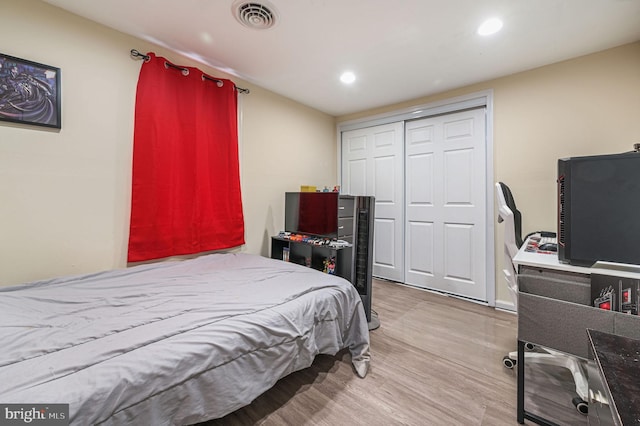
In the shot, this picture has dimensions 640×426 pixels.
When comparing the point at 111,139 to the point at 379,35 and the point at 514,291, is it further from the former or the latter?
the point at 514,291

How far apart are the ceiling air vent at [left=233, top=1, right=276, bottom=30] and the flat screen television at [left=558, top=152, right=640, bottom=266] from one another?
2.07 meters

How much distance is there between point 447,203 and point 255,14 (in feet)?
8.99

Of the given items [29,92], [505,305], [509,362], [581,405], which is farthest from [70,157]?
Answer: [505,305]

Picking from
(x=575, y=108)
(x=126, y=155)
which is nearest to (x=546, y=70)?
(x=575, y=108)

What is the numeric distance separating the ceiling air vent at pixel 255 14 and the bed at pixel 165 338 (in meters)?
1.88

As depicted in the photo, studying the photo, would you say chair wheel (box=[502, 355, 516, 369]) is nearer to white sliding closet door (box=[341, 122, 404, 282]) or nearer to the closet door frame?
the closet door frame

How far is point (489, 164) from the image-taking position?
2812mm

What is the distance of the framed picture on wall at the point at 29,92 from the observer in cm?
161

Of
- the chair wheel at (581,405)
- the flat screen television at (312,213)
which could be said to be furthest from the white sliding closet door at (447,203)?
the chair wheel at (581,405)

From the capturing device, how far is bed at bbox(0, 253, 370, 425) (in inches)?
34.4

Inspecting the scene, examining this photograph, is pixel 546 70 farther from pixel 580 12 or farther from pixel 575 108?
pixel 580 12

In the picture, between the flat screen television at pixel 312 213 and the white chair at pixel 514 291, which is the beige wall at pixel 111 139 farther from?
the white chair at pixel 514 291

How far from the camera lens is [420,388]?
1.59 m

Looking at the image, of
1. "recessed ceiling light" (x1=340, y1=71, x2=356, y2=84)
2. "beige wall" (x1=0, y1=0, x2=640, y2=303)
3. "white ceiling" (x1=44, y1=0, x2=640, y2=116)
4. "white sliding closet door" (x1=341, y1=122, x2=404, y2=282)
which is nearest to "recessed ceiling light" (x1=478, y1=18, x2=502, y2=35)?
"white ceiling" (x1=44, y1=0, x2=640, y2=116)
